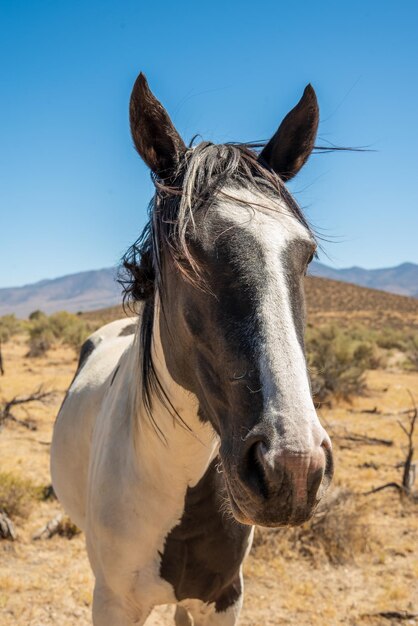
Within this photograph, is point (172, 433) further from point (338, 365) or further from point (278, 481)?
point (338, 365)

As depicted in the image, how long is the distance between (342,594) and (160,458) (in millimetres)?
3313

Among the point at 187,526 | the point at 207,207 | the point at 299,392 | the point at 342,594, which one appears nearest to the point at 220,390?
the point at 299,392

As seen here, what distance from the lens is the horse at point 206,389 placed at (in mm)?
1281

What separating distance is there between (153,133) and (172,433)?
3.78 ft

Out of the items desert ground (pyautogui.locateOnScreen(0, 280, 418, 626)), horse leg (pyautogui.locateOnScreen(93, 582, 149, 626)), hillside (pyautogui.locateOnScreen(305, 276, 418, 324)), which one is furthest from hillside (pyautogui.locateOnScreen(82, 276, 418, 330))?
horse leg (pyautogui.locateOnScreen(93, 582, 149, 626))

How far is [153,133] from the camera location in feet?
6.20

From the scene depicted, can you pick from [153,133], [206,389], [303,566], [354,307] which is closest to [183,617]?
[206,389]

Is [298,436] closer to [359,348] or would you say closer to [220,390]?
[220,390]

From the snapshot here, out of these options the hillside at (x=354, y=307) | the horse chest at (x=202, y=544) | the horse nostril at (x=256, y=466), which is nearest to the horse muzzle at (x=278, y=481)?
the horse nostril at (x=256, y=466)

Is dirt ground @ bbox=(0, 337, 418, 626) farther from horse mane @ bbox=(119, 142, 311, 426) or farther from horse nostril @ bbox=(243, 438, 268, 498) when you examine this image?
horse nostril @ bbox=(243, 438, 268, 498)

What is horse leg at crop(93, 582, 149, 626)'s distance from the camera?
Answer: 2.17 meters

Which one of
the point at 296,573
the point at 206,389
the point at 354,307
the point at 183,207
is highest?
the point at 354,307

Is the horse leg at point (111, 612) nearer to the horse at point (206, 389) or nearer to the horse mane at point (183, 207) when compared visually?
the horse at point (206, 389)

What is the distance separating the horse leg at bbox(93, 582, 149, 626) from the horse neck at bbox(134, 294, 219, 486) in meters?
0.61
